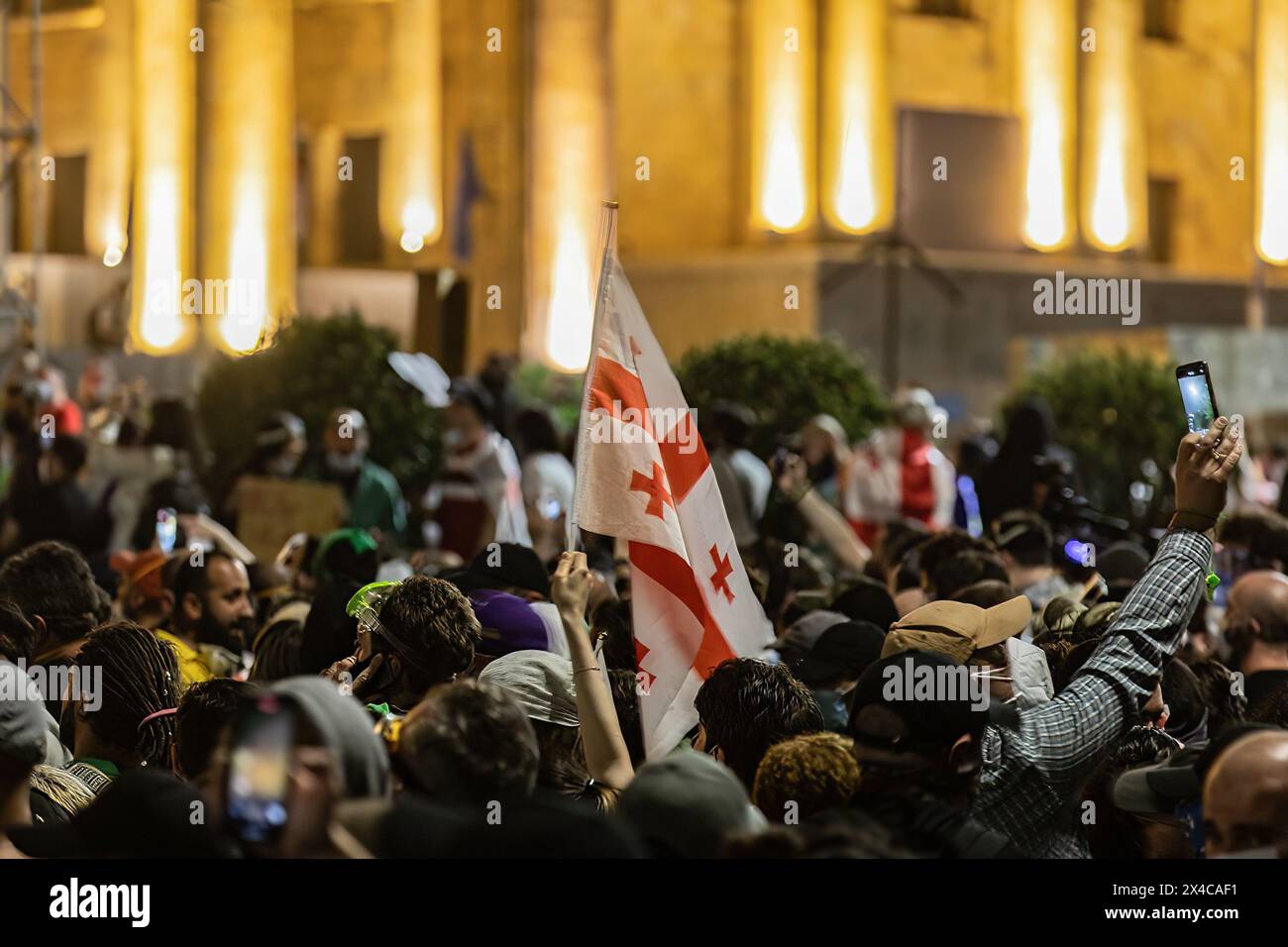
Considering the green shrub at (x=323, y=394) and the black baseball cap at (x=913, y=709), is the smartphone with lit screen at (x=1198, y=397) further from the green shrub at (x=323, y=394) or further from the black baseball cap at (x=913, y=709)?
the green shrub at (x=323, y=394)

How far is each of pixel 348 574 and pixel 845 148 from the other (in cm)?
2114

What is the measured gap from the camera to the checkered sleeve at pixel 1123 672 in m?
4.95

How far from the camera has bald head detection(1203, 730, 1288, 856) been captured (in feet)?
13.3

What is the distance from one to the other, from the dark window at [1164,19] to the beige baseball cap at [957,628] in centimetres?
3167

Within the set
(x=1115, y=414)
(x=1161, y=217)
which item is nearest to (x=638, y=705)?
(x=1115, y=414)

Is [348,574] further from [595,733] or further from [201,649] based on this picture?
[595,733]

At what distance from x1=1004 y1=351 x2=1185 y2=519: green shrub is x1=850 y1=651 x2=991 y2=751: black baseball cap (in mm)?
13841

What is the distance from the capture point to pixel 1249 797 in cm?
408

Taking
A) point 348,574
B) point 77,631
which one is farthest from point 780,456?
point 77,631

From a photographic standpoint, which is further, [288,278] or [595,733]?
[288,278]

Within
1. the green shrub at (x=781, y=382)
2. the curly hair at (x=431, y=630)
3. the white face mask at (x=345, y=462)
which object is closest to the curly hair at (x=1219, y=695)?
the curly hair at (x=431, y=630)

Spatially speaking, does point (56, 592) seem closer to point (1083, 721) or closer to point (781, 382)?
point (1083, 721)

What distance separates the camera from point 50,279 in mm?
29859
